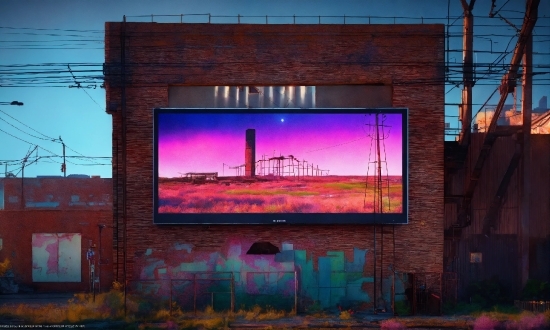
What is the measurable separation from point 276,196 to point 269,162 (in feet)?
4.18

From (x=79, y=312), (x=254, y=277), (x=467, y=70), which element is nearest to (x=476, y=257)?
(x=467, y=70)

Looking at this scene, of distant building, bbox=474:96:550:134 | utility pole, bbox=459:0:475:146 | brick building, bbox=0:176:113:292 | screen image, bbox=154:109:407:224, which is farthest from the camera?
distant building, bbox=474:96:550:134

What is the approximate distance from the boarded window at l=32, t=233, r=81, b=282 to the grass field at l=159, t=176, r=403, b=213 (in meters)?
12.1

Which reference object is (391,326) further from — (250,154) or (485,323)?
(250,154)

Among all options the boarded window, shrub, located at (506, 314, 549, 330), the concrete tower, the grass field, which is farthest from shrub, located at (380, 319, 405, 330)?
the boarded window

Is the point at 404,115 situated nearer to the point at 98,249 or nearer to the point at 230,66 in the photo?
the point at 230,66

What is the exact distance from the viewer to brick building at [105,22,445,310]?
22.4 meters

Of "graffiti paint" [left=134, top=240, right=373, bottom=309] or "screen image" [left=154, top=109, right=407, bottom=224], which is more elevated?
"screen image" [left=154, top=109, right=407, bottom=224]

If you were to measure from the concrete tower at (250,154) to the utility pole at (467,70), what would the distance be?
27.6 feet

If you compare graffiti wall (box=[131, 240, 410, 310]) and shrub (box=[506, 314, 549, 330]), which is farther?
graffiti wall (box=[131, 240, 410, 310])

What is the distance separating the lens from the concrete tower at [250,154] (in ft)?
73.0

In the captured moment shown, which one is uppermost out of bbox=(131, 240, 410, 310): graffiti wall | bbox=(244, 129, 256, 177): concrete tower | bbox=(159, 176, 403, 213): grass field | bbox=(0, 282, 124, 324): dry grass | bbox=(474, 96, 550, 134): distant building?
bbox=(474, 96, 550, 134): distant building

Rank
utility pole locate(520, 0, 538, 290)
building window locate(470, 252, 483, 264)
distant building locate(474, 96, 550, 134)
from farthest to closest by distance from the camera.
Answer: distant building locate(474, 96, 550, 134) < building window locate(470, 252, 483, 264) < utility pole locate(520, 0, 538, 290)

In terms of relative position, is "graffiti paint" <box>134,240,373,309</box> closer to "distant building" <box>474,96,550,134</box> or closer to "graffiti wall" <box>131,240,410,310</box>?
"graffiti wall" <box>131,240,410,310</box>
